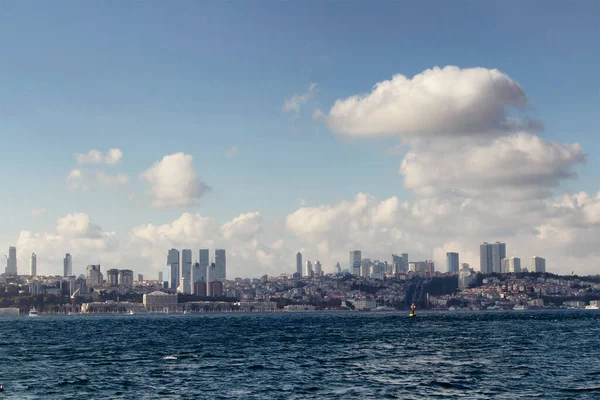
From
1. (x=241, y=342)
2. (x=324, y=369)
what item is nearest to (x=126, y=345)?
(x=241, y=342)

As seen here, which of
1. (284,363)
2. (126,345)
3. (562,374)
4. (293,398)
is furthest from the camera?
(126,345)

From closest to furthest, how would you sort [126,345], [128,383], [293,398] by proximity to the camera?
[293,398] → [128,383] → [126,345]

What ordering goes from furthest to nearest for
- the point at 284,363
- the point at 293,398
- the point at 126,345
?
the point at 126,345
the point at 284,363
the point at 293,398

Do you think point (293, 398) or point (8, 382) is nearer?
point (293, 398)

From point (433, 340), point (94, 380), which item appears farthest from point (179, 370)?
point (433, 340)

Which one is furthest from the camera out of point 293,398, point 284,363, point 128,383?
point 284,363

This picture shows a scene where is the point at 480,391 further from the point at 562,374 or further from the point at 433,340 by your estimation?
the point at 433,340

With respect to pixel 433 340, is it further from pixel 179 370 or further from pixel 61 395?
pixel 61 395

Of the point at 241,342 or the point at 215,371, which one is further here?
the point at 241,342
